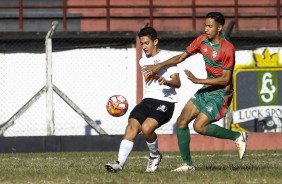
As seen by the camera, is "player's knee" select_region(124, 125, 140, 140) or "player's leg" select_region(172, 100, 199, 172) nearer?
"player's knee" select_region(124, 125, 140, 140)

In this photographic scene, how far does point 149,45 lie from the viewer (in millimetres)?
11789

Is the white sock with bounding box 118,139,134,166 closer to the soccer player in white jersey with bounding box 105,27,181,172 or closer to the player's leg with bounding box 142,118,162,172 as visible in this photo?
the soccer player in white jersey with bounding box 105,27,181,172

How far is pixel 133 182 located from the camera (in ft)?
31.9

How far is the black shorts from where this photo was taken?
11.5m

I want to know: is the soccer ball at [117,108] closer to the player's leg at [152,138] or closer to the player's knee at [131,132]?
the player's leg at [152,138]

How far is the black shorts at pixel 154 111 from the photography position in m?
11.5

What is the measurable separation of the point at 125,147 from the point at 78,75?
38.7ft

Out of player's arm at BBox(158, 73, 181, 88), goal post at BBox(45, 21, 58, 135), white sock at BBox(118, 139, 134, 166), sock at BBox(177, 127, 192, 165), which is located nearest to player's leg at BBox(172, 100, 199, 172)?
sock at BBox(177, 127, 192, 165)

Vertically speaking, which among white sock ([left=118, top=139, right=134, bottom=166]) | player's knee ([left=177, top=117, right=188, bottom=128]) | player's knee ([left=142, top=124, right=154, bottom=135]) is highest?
player's knee ([left=177, top=117, right=188, bottom=128])

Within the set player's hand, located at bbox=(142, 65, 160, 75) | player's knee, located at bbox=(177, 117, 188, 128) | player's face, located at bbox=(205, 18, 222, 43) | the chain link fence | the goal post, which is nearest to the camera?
player's hand, located at bbox=(142, 65, 160, 75)

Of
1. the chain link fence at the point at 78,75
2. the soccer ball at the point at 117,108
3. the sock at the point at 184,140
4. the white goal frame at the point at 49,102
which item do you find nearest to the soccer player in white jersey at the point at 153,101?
the sock at the point at 184,140

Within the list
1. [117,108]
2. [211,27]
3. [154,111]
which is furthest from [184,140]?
[117,108]

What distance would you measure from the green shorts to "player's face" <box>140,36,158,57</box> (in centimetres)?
75

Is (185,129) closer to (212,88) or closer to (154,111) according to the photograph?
(154,111)
